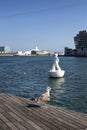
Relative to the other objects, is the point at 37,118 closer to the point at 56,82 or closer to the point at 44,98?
the point at 44,98

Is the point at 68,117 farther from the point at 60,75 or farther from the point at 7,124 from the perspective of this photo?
the point at 60,75

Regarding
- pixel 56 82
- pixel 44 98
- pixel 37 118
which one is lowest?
pixel 56 82

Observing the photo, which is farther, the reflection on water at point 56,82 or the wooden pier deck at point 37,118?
the reflection on water at point 56,82

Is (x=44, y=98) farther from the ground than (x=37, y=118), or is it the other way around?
(x=44, y=98)

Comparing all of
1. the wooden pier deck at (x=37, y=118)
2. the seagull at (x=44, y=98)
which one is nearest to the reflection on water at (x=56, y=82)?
the seagull at (x=44, y=98)

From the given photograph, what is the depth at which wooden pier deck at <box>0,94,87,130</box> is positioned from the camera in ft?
41.3

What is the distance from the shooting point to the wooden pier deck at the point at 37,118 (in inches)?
496

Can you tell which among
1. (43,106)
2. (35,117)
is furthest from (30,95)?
(35,117)

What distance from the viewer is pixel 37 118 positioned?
14.0 metres

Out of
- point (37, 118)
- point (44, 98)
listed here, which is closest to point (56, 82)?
point (44, 98)

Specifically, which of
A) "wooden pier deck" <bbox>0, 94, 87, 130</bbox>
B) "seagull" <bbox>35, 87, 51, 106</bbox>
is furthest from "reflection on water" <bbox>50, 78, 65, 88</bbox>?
"wooden pier deck" <bbox>0, 94, 87, 130</bbox>

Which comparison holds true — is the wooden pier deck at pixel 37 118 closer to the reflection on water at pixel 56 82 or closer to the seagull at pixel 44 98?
the seagull at pixel 44 98

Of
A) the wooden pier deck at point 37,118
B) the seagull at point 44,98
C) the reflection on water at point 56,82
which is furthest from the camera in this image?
the reflection on water at point 56,82

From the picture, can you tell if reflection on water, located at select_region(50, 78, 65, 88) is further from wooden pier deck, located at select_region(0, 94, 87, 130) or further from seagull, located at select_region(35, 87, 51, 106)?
wooden pier deck, located at select_region(0, 94, 87, 130)
